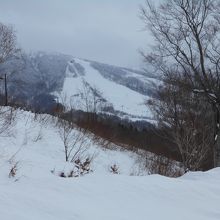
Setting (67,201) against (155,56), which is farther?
(155,56)

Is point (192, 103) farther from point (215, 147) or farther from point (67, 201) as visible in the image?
point (67, 201)

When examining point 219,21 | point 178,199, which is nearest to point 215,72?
point 219,21

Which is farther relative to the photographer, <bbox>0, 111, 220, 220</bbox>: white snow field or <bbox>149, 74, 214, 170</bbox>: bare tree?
<bbox>149, 74, 214, 170</bbox>: bare tree

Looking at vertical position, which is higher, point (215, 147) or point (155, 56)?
point (155, 56)

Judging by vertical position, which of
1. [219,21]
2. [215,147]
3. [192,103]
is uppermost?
[219,21]

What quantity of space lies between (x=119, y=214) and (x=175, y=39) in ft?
47.9

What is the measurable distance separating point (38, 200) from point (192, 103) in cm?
1813

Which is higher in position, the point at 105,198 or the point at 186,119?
the point at 186,119

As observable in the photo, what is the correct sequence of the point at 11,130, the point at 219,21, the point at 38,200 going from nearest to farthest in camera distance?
1. the point at 38,200
2. the point at 11,130
3. the point at 219,21

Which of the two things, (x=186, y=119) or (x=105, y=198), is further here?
→ (x=186, y=119)

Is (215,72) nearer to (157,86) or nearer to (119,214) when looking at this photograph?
(157,86)

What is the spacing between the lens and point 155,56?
763 inches

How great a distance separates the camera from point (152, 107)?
25594mm

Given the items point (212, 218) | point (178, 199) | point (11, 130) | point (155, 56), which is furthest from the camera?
point (155, 56)
